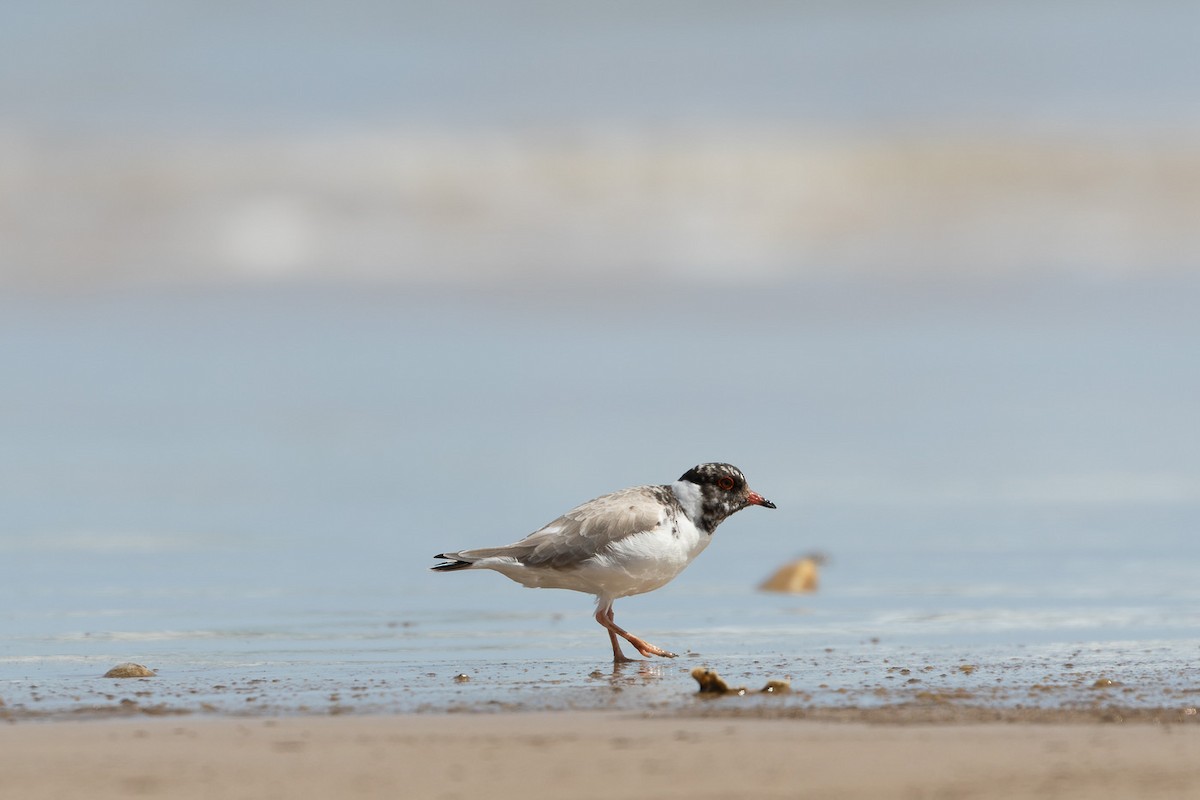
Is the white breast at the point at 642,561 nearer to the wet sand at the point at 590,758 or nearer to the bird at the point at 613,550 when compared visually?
the bird at the point at 613,550

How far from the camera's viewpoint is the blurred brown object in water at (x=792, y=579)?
10.0m

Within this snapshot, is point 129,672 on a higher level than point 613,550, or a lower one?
lower

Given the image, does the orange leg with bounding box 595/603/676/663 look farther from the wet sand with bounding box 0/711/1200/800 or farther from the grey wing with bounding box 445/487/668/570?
the wet sand with bounding box 0/711/1200/800

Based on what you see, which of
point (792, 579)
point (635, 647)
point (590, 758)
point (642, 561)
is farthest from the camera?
point (792, 579)

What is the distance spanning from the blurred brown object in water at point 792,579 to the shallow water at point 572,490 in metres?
0.21

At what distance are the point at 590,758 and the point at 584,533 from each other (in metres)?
2.98

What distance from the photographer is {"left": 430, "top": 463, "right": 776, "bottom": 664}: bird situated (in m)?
8.26

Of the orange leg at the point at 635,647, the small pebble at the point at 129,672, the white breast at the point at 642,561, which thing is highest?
the white breast at the point at 642,561

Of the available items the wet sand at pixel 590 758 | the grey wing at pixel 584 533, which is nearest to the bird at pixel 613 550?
the grey wing at pixel 584 533

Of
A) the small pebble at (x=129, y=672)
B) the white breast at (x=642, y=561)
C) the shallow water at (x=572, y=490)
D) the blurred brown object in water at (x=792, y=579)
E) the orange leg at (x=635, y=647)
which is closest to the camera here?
the small pebble at (x=129, y=672)

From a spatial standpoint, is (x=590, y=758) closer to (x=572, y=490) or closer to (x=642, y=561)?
(x=642, y=561)

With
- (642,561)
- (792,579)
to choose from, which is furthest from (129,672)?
(792,579)

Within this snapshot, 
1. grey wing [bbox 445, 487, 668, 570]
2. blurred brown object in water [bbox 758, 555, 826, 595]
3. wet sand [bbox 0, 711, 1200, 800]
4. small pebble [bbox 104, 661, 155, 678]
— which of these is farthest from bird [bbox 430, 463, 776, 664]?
wet sand [bbox 0, 711, 1200, 800]

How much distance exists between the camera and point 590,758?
5.38 meters
